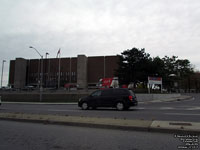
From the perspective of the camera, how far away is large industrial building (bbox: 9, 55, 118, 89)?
260 ft

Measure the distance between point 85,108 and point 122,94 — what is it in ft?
11.5

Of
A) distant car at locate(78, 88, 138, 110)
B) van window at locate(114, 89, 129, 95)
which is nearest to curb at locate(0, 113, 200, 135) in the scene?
distant car at locate(78, 88, 138, 110)

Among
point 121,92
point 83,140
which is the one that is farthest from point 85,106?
point 83,140

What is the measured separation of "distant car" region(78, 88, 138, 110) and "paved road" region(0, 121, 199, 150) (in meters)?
7.44

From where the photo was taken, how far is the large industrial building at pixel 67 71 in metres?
79.2

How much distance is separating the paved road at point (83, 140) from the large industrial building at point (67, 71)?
70.4m

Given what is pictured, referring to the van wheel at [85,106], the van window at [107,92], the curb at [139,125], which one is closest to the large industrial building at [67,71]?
the van wheel at [85,106]

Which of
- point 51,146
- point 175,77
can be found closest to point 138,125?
point 51,146

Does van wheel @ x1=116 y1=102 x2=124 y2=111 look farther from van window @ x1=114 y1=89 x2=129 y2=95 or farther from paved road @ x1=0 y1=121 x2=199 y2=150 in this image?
paved road @ x1=0 y1=121 x2=199 y2=150

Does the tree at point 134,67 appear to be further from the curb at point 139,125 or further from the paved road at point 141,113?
the curb at point 139,125

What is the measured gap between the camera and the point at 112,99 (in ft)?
47.3

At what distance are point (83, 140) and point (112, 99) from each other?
9031 mm

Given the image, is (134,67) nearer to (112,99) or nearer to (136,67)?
(136,67)

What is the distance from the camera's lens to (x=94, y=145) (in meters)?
5.03
